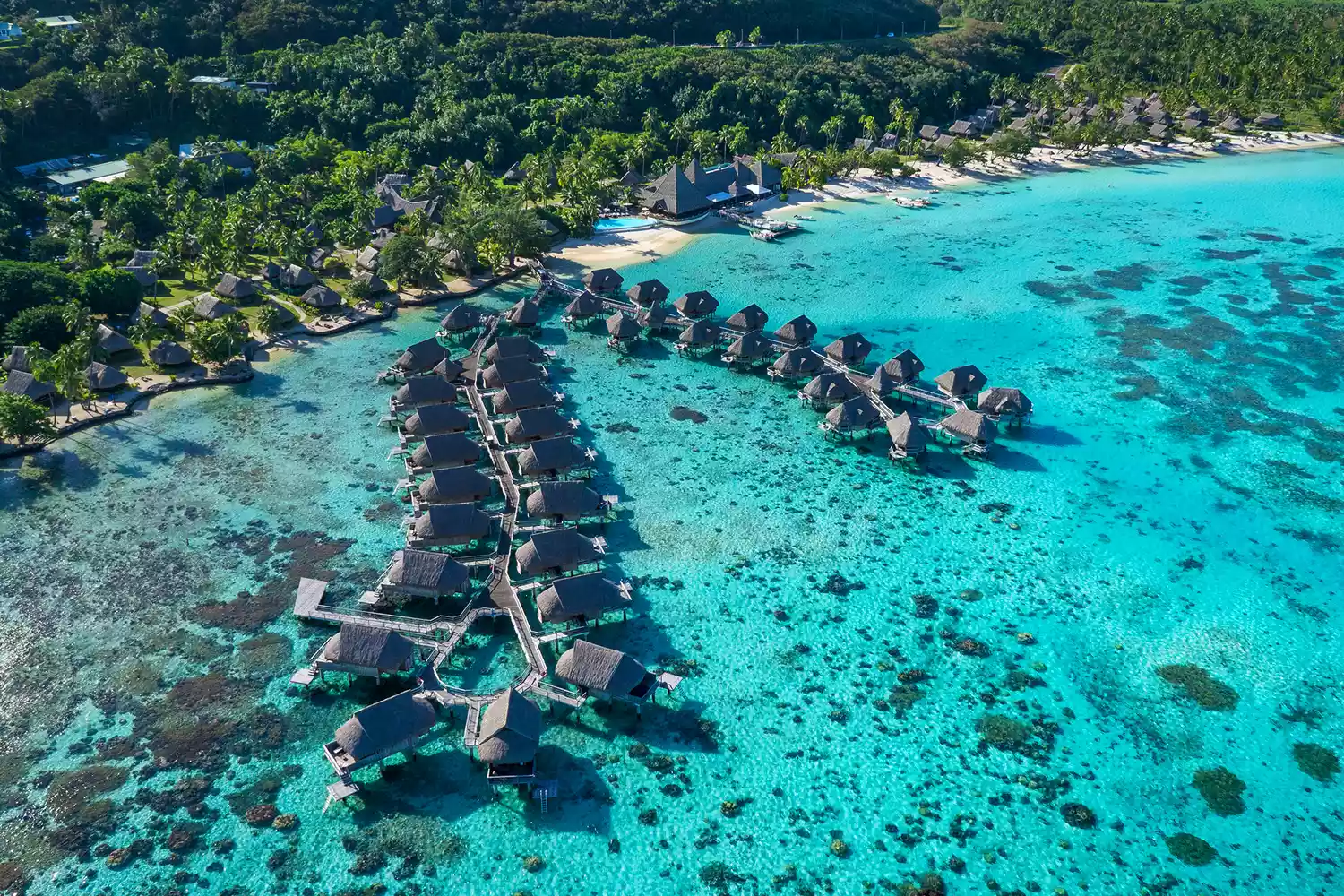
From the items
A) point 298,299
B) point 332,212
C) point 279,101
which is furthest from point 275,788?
point 279,101

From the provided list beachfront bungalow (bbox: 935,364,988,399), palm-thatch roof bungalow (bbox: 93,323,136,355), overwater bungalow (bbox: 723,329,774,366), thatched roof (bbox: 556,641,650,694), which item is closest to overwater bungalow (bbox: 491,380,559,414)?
overwater bungalow (bbox: 723,329,774,366)

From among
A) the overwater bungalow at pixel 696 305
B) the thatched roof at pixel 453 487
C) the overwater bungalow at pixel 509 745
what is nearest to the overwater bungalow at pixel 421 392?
the thatched roof at pixel 453 487

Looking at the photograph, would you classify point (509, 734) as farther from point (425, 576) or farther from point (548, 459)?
point (548, 459)

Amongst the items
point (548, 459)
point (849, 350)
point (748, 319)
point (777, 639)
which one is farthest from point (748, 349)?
point (777, 639)

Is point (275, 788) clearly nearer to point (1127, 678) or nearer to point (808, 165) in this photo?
point (1127, 678)

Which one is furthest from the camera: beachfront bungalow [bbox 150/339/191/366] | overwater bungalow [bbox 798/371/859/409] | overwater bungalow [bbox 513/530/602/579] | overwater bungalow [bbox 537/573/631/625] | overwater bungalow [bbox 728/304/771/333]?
overwater bungalow [bbox 728/304/771/333]

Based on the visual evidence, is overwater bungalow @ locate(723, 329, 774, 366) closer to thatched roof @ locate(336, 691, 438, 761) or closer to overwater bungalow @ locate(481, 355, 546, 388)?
overwater bungalow @ locate(481, 355, 546, 388)

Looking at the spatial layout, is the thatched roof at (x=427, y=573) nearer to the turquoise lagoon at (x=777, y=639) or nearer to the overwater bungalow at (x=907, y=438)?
the turquoise lagoon at (x=777, y=639)
